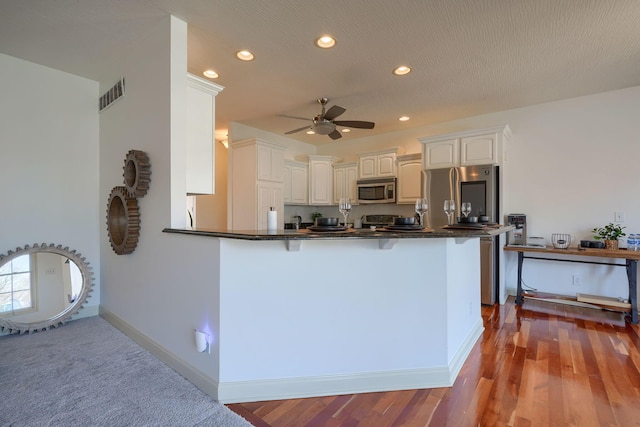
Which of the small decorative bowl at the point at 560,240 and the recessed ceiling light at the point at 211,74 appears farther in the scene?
the small decorative bowl at the point at 560,240

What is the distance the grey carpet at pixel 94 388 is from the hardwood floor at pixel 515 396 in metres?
0.36

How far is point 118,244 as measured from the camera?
290cm

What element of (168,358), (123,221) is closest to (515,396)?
(168,358)

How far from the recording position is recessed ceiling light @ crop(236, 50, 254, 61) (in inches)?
112

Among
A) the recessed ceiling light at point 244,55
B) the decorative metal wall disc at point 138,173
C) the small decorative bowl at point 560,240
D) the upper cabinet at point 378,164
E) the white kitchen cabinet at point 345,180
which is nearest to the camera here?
the decorative metal wall disc at point 138,173

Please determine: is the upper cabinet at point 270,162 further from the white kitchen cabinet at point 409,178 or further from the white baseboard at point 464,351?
the white baseboard at point 464,351

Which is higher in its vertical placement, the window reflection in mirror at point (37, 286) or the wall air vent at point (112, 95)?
the wall air vent at point (112, 95)

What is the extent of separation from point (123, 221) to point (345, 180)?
4.00 m

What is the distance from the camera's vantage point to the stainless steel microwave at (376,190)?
5.31m

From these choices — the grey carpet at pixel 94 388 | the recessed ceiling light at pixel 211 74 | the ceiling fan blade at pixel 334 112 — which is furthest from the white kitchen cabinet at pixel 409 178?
the grey carpet at pixel 94 388

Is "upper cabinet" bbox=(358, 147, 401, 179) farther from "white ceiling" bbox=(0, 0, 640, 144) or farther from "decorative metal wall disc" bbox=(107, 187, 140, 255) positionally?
"decorative metal wall disc" bbox=(107, 187, 140, 255)

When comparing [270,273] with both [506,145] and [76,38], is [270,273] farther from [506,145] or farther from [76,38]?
[506,145]

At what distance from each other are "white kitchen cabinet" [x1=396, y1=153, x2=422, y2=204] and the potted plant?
2.25m

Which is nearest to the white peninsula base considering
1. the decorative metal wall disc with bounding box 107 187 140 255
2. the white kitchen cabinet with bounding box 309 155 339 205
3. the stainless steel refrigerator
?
the decorative metal wall disc with bounding box 107 187 140 255
